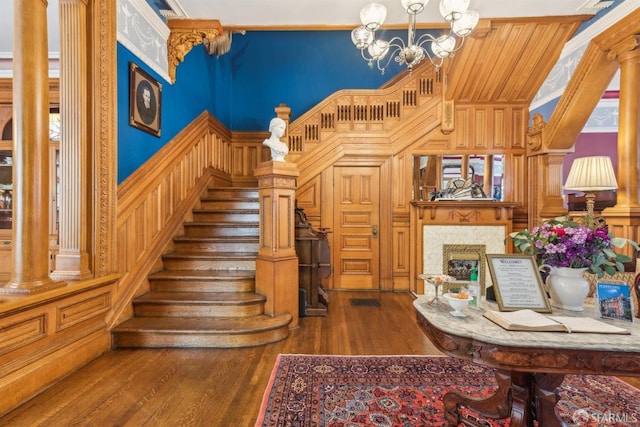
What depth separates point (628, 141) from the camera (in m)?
3.40

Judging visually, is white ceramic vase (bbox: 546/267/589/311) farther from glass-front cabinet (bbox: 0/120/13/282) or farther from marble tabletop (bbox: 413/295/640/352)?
Result: glass-front cabinet (bbox: 0/120/13/282)

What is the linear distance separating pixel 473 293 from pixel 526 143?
15.1 feet

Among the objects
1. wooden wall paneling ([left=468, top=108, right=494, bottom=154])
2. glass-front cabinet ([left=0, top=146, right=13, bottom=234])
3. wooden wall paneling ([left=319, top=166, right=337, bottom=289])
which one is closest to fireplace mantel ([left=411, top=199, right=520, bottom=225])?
wooden wall paneling ([left=468, top=108, right=494, bottom=154])

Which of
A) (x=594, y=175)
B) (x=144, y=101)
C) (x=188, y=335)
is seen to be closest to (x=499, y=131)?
(x=594, y=175)

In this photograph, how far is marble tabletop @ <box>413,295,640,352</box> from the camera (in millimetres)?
1196

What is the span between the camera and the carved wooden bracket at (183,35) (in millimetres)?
3877

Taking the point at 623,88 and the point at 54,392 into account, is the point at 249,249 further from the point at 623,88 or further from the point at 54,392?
the point at 623,88

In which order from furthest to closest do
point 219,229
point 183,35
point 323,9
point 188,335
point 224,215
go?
point 224,215
point 219,229
point 183,35
point 323,9
point 188,335

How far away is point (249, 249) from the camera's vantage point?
12.9ft

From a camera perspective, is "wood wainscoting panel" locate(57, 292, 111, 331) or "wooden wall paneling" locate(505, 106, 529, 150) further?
"wooden wall paneling" locate(505, 106, 529, 150)

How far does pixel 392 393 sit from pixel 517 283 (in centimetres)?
114

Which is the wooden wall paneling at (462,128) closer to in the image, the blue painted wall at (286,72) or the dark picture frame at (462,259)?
the dark picture frame at (462,259)

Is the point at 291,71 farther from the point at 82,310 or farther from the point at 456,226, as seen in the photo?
the point at 82,310

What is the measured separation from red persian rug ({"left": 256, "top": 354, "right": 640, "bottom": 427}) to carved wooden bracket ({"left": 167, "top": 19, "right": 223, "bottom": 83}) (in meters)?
3.68
